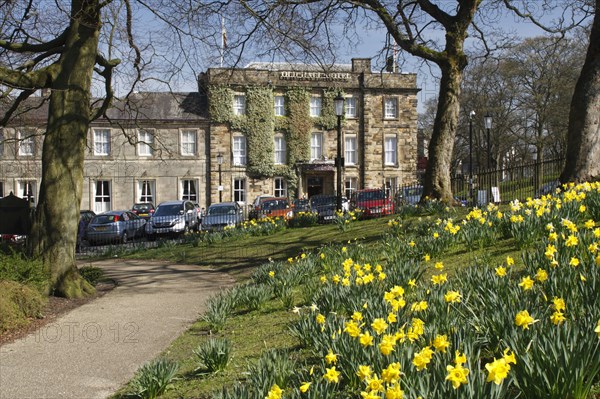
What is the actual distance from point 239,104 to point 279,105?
306 centimetres

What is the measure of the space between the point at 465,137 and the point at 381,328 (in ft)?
178

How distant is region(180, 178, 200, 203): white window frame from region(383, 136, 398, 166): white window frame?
14.5 meters

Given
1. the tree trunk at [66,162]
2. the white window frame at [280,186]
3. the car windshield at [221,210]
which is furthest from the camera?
the white window frame at [280,186]

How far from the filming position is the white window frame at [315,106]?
44.3 meters

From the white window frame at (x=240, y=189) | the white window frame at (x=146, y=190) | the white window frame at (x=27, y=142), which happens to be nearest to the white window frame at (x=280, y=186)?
the white window frame at (x=240, y=189)

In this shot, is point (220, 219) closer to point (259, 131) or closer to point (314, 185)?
point (259, 131)

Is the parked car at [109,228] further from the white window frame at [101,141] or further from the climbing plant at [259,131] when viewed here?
the climbing plant at [259,131]

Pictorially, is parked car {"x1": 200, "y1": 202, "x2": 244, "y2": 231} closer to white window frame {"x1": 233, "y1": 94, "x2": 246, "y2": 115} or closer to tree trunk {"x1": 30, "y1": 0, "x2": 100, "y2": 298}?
tree trunk {"x1": 30, "y1": 0, "x2": 100, "y2": 298}

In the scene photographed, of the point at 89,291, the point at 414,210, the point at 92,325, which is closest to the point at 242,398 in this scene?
the point at 92,325

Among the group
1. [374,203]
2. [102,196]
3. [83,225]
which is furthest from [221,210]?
[102,196]

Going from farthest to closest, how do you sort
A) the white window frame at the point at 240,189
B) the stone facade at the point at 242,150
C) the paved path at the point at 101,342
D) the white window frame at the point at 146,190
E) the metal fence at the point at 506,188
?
the white window frame at the point at 240,189, the white window frame at the point at 146,190, the stone facade at the point at 242,150, the metal fence at the point at 506,188, the paved path at the point at 101,342

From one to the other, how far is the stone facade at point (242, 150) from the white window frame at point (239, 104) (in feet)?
0.84

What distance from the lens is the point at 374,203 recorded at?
21.5 metres

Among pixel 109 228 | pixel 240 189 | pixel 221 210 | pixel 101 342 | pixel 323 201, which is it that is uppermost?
pixel 240 189
